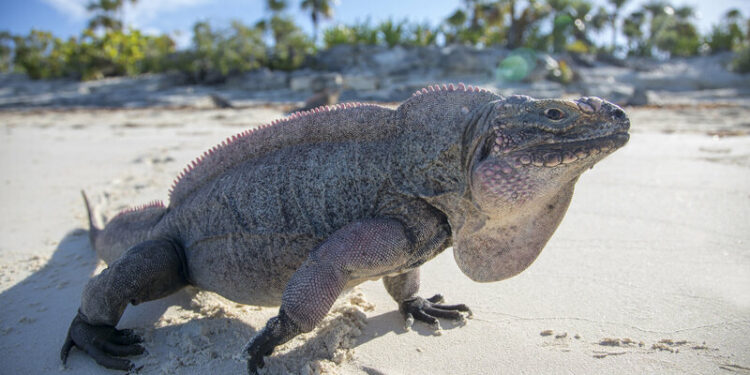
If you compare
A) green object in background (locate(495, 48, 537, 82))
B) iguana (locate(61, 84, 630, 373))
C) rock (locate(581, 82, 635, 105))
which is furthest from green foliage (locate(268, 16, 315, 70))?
iguana (locate(61, 84, 630, 373))

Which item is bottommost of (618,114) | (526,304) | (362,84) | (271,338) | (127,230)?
(526,304)

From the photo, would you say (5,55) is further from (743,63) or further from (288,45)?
(743,63)

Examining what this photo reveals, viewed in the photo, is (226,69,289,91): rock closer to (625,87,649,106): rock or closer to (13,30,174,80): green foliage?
(13,30,174,80): green foliage

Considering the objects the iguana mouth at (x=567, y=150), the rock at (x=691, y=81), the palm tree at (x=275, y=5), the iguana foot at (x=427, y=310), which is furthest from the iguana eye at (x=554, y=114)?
the palm tree at (x=275, y=5)

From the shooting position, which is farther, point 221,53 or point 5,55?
point 5,55

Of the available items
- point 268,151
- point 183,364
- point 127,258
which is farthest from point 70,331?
point 268,151

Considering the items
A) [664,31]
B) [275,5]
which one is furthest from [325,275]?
[664,31]
